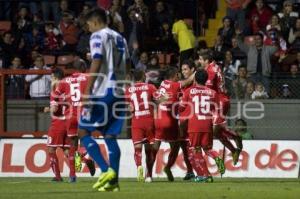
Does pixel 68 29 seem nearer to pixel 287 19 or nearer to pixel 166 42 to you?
pixel 166 42

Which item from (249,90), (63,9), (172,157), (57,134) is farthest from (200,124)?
(63,9)

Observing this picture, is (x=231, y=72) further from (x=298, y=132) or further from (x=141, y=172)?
(x=141, y=172)

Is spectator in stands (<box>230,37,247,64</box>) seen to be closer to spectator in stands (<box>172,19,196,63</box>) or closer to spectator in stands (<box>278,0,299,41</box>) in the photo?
spectator in stands (<box>172,19,196,63</box>)

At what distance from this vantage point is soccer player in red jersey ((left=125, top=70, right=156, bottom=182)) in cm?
1898

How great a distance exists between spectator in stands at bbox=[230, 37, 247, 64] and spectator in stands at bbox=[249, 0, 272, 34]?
1379mm

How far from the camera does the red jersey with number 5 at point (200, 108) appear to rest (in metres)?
18.2

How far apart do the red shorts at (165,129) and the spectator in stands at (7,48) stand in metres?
7.82

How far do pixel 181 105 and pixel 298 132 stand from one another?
535cm

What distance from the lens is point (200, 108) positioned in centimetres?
1817

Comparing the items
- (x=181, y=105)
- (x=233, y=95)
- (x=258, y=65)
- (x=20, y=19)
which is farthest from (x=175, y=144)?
(x=20, y=19)

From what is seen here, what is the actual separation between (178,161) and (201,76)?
4871 mm

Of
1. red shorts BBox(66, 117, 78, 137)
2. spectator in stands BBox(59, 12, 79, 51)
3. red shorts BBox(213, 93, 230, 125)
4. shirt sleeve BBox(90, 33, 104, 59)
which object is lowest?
red shorts BBox(66, 117, 78, 137)

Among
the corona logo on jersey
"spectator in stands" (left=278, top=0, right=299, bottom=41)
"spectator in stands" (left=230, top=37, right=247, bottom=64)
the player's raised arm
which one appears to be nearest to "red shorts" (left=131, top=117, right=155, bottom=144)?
the corona logo on jersey

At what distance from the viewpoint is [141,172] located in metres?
18.5
